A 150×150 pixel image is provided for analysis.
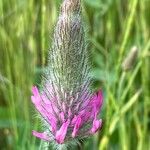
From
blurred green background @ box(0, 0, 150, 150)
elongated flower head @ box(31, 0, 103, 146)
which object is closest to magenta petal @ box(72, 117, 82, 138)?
elongated flower head @ box(31, 0, 103, 146)

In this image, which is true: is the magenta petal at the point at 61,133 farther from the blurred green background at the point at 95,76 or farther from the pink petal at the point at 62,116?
the blurred green background at the point at 95,76

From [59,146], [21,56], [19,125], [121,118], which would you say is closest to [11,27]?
[21,56]

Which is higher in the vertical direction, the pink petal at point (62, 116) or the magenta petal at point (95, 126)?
the pink petal at point (62, 116)

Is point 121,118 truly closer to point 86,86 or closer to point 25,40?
point 25,40

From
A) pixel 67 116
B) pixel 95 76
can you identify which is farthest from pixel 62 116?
pixel 95 76

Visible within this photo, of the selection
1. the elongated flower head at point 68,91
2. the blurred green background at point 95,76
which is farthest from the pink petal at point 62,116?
the blurred green background at point 95,76

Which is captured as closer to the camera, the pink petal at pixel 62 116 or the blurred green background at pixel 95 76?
the pink petal at pixel 62 116
